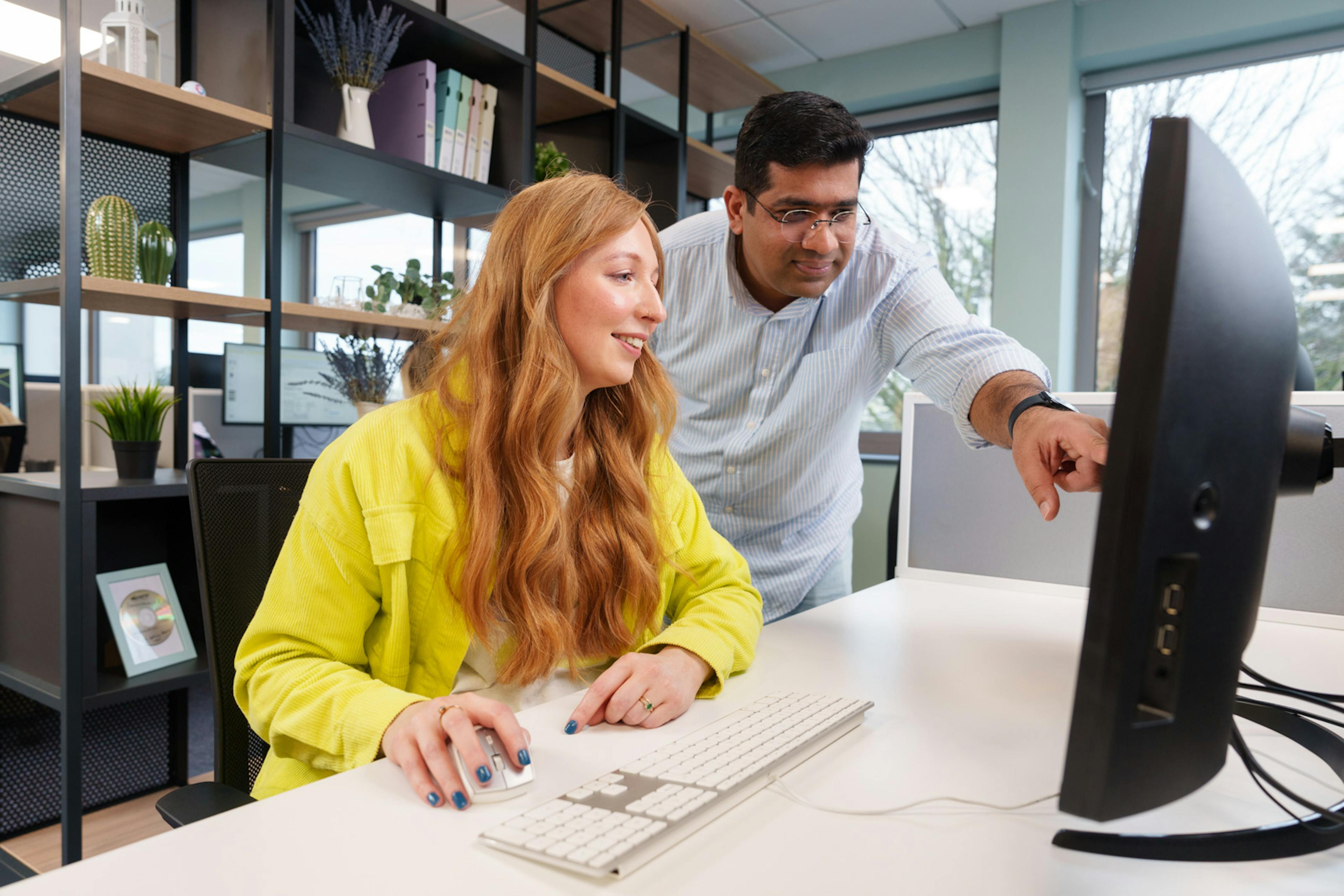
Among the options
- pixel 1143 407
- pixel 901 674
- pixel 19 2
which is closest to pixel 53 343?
pixel 19 2

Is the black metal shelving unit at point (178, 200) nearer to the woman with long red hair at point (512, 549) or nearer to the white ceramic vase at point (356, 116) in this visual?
the white ceramic vase at point (356, 116)

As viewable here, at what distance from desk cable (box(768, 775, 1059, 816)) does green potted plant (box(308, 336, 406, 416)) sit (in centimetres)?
208

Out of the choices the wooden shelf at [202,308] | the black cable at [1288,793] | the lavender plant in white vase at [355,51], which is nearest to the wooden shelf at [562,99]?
the lavender plant in white vase at [355,51]

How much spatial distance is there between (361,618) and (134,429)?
4.96 ft

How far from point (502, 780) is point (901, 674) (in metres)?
0.53

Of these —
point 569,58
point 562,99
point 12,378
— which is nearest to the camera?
point 562,99

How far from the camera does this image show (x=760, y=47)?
13.0 feet

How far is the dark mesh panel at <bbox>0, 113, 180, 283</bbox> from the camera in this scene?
6.41 ft

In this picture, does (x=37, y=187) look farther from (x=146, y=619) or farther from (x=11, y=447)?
(x=146, y=619)

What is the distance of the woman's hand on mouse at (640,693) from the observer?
825 millimetres

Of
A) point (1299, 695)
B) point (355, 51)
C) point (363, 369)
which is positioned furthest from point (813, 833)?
point (355, 51)

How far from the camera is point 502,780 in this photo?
67cm

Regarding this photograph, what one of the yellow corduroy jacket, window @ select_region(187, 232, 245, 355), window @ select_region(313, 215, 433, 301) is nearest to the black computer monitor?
the yellow corduroy jacket

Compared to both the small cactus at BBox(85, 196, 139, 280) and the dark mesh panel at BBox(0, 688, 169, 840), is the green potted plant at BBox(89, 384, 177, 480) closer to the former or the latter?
the small cactus at BBox(85, 196, 139, 280)
